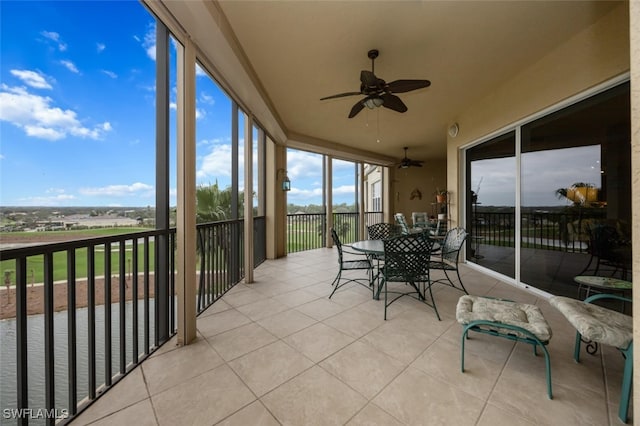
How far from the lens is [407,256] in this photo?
2570 mm

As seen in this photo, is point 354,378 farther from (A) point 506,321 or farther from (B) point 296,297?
(B) point 296,297

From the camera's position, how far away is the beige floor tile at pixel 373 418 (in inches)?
51.1

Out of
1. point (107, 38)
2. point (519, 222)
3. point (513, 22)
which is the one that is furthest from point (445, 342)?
point (107, 38)

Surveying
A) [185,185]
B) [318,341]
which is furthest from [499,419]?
[185,185]

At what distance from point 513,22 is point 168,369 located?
13.5 feet

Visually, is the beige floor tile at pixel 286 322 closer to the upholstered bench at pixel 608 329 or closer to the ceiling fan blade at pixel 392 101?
the upholstered bench at pixel 608 329

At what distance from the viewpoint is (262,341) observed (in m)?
2.08

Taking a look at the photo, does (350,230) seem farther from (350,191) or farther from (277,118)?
(277,118)

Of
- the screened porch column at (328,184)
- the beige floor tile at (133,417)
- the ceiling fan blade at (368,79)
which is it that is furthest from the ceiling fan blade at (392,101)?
the screened porch column at (328,184)

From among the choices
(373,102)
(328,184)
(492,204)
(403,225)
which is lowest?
(403,225)

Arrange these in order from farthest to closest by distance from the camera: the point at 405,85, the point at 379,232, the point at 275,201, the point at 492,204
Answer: the point at 275,201
the point at 379,232
the point at 492,204
the point at 405,85

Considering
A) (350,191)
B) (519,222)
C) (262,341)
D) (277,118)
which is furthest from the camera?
(350,191)

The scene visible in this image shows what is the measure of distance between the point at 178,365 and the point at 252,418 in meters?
0.79

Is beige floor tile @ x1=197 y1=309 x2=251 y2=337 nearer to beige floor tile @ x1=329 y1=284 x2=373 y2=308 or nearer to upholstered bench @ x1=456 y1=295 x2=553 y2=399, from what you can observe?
beige floor tile @ x1=329 y1=284 x2=373 y2=308
